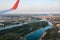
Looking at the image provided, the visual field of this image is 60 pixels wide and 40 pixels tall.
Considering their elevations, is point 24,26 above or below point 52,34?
above

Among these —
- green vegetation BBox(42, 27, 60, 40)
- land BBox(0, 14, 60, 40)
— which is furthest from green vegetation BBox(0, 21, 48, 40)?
green vegetation BBox(42, 27, 60, 40)

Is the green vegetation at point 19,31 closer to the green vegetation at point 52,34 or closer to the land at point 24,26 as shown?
the land at point 24,26

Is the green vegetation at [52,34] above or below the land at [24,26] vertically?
below

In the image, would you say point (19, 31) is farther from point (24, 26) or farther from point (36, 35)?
point (36, 35)

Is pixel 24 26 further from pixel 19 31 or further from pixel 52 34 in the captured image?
pixel 52 34

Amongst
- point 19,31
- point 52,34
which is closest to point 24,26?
point 19,31

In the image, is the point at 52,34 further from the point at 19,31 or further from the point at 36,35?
the point at 19,31

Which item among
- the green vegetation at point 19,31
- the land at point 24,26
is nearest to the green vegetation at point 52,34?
the land at point 24,26

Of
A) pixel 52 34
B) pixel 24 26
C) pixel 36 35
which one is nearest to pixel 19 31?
pixel 24 26

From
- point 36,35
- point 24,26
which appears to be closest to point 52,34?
point 36,35
